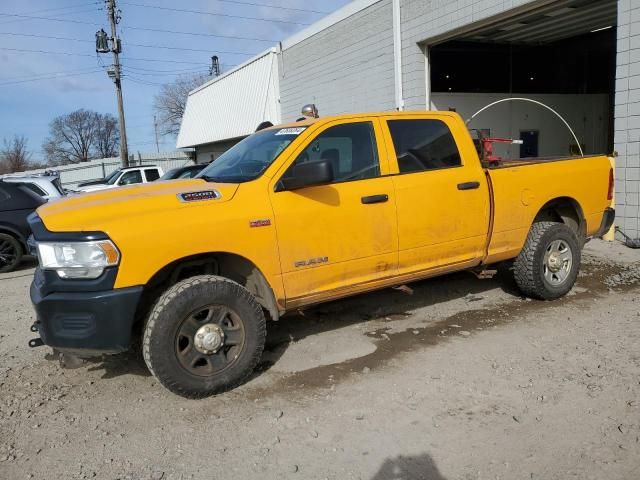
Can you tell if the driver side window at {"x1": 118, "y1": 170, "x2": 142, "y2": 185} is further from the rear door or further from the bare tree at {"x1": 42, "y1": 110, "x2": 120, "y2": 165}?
the bare tree at {"x1": 42, "y1": 110, "x2": 120, "y2": 165}

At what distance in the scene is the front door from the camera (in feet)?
13.2

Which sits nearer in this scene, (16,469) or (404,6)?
(16,469)

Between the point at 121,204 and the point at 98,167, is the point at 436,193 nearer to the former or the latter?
the point at 121,204

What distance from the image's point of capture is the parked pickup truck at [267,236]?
347 cm

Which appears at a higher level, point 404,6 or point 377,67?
point 404,6

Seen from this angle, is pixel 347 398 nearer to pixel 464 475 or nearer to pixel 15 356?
pixel 464 475

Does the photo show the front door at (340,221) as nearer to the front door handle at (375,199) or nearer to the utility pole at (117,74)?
the front door handle at (375,199)

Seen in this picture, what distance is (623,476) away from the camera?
2762 millimetres

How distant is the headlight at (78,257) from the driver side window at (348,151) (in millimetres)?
1641

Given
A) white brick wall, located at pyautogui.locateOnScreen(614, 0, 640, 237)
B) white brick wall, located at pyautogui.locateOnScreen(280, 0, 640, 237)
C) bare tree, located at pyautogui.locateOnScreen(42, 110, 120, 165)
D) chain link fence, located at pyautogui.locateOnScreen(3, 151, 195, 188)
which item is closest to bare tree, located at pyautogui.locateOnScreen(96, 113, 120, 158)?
bare tree, located at pyautogui.locateOnScreen(42, 110, 120, 165)

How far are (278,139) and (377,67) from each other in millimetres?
10948

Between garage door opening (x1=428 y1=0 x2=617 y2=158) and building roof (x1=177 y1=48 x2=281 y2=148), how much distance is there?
774 cm

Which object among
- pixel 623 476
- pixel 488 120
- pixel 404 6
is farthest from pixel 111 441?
pixel 488 120

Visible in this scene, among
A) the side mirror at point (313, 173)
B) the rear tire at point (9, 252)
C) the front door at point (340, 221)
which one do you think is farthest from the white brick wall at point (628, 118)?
the rear tire at point (9, 252)
